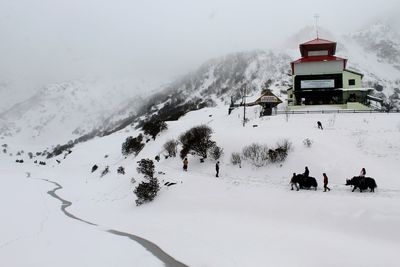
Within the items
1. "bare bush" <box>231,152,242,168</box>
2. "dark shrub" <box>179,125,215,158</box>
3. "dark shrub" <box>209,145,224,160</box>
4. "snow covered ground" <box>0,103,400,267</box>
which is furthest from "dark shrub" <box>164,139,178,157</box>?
"bare bush" <box>231,152,242,168</box>

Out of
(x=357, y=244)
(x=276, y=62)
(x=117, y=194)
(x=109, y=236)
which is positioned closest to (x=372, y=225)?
(x=357, y=244)

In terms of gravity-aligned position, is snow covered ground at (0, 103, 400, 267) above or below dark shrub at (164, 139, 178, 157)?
below

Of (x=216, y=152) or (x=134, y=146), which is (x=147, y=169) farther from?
(x=134, y=146)

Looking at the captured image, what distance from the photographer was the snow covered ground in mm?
21969

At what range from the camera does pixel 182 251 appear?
938 inches

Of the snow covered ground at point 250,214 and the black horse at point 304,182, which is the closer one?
the snow covered ground at point 250,214

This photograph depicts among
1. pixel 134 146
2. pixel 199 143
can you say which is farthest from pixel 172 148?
pixel 134 146

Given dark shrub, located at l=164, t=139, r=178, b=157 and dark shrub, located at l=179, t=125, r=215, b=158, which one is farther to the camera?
dark shrub, located at l=164, t=139, r=178, b=157

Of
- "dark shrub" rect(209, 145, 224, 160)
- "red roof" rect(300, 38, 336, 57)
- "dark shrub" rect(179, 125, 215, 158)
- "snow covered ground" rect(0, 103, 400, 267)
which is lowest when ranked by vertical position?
"snow covered ground" rect(0, 103, 400, 267)

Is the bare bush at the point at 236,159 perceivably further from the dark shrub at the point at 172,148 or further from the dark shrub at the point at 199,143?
the dark shrub at the point at 172,148

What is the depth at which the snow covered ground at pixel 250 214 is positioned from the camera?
2197cm

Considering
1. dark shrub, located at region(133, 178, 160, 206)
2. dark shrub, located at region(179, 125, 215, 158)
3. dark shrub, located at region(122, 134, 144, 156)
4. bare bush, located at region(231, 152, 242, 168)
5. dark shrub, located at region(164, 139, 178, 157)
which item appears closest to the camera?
dark shrub, located at region(133, 178, 160, 206)

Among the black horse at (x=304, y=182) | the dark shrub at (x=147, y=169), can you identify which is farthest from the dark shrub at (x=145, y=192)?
the black horse at (x=304, y=182)

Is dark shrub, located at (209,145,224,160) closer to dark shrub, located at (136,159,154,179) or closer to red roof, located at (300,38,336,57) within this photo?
dark shrub, located at (136,159,154,179)
